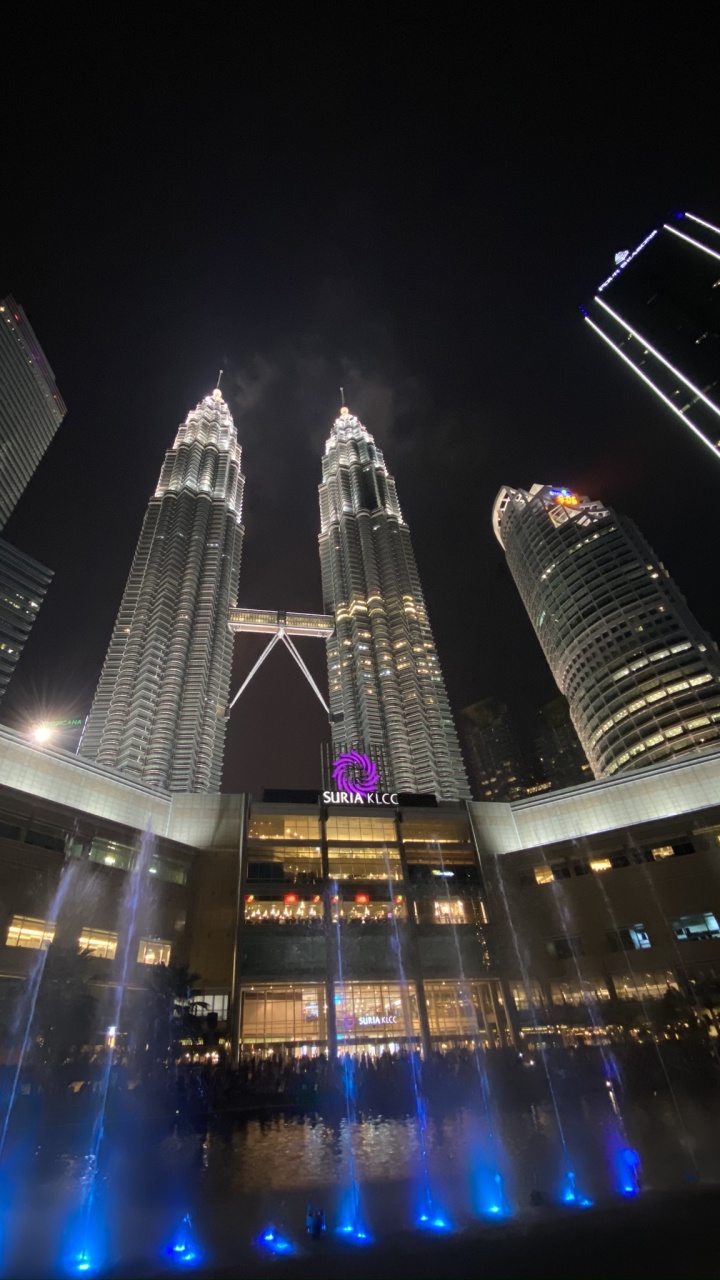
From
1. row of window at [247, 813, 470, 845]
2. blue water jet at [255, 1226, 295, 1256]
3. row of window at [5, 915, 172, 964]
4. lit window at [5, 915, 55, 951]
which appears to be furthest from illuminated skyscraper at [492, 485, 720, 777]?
blue water jet at [255, 1226, 295, 1256]

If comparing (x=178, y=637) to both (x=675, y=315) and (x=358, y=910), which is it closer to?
(x=358, y=910)

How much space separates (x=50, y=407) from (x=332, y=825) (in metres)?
156

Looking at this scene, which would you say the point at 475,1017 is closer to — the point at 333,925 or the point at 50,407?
the point at 333,925

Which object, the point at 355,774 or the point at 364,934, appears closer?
the point at 364,934

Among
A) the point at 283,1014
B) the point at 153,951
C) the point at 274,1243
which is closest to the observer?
the point at 274,1243

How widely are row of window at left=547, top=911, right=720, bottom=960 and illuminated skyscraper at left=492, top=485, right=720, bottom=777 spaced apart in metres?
62.4

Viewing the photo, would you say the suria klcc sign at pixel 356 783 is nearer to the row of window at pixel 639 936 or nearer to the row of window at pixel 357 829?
the row of window at pixel 357 829

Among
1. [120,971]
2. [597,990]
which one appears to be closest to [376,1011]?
[597,990]

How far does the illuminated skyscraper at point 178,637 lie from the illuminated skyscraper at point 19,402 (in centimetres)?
3331

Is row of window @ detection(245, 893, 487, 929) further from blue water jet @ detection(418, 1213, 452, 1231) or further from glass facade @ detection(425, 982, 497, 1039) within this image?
blue water jet @ detection(418, 1213, 452, 1231)

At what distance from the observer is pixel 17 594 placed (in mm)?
146750

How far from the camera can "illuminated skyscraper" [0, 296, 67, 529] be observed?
142 m

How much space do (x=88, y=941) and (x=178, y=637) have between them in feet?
304

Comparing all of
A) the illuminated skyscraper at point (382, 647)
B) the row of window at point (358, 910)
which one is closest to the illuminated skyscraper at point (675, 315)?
the row of window at point (358, 910)
